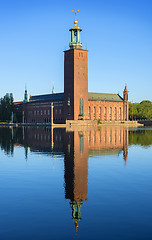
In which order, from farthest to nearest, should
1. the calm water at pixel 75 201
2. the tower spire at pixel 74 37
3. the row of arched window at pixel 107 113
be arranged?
1. the row of arched window at pixel 107 113
2. the tower spire at pixel 74 37
3. the calm water at pixel 75 201

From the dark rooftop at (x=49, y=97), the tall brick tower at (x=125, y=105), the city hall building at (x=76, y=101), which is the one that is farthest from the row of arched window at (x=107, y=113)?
the dark rooftop at (x=49, y=97)

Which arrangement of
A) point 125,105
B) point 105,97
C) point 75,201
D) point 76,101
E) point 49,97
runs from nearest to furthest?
point 75,201 → point 76,101 → point 49,97 → point 105,97 → point 125,105

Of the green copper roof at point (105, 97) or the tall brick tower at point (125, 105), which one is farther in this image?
the tall brick tower at point (125, 105)

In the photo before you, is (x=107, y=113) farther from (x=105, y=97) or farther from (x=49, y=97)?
(x=49, y=97)

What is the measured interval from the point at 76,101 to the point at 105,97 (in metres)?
37.7

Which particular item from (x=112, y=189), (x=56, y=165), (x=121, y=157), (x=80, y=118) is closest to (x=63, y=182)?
(x=112, y=189)

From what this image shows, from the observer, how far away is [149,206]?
1198cm

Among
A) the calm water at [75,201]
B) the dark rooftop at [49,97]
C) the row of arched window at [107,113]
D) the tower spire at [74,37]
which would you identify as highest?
the tower spire at [74,37]

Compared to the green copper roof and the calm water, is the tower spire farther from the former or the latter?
the calm water

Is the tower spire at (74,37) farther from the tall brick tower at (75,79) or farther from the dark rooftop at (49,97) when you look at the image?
the dark rooftop at (49,97)

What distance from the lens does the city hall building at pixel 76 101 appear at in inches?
5935

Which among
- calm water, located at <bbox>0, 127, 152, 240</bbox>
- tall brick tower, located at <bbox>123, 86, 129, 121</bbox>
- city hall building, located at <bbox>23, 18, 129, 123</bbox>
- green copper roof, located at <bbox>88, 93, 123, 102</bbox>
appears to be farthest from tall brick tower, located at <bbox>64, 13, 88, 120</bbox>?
calm water, located at <bbox>0, 127, 152, 240</bbox>

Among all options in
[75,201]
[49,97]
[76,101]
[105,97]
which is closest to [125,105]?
[105,97]

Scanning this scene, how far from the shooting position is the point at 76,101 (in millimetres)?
151125
